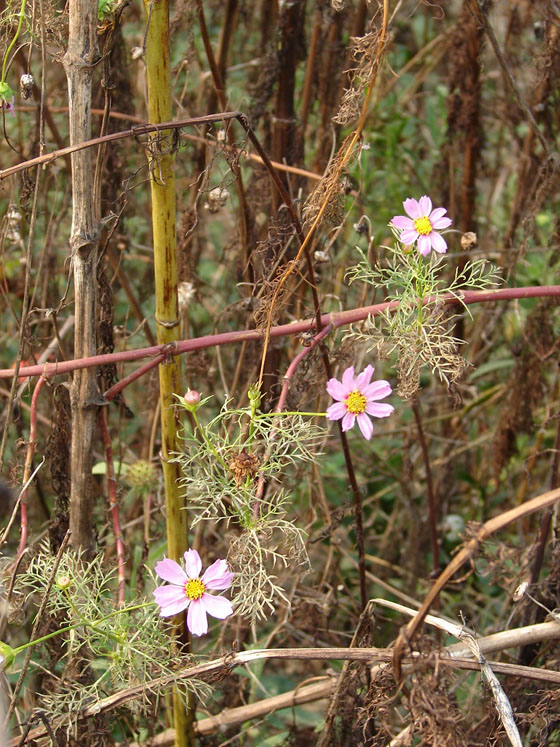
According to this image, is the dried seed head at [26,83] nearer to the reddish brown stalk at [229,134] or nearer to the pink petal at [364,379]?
the reddish brown stalk at [229,134]

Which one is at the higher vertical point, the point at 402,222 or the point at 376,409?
the point at 402,222

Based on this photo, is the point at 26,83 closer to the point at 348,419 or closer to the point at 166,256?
the point at 166,256

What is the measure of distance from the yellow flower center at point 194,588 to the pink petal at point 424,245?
0.53 metres

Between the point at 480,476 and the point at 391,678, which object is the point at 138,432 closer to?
the point at 480,476

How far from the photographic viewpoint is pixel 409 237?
1064 millimetres

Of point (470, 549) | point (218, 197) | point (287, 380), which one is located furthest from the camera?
point (218, 197)

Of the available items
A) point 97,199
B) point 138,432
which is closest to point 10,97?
point 97,199

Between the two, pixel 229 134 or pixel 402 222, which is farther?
pixel 229 134

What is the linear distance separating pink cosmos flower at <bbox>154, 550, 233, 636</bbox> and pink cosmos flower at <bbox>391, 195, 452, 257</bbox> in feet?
1.65

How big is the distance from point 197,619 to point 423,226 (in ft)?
1.99

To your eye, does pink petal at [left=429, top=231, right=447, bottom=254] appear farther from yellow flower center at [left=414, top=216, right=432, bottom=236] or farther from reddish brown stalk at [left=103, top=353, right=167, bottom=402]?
reddish brown stalk at [left=103, top=353, right=167, bottom=402]

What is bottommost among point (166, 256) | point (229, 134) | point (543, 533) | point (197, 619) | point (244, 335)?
point (543, 533)

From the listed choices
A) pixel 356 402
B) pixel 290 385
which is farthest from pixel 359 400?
pixel 290 385

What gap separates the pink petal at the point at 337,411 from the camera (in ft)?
3.25
